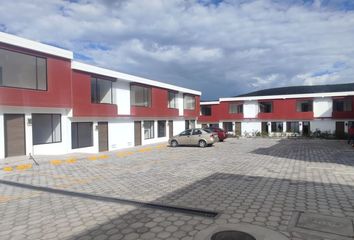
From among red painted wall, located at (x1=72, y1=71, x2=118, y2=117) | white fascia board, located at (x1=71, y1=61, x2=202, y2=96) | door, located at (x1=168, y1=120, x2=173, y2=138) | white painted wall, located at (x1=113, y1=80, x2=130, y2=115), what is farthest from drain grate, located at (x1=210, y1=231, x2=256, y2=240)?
door, located at (x1=168, y1=120, x2=173, y2=138)

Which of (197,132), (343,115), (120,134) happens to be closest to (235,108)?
(343,115)

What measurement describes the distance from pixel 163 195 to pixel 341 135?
33642mm

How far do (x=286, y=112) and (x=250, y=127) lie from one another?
18.0ft

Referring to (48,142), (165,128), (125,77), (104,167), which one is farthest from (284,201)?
(165,128)

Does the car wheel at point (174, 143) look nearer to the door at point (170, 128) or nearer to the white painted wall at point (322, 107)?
the door at point (170, 128)

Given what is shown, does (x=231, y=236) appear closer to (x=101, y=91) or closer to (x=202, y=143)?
(x=202, y=143)

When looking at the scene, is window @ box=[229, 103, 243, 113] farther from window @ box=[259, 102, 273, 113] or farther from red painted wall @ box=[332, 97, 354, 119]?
red painted wall @ box=[332, 97, 354, 119]

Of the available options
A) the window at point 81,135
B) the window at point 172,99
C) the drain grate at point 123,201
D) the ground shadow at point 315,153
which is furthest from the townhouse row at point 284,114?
the drain grate at point 123,201

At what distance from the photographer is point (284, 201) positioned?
6.97 m

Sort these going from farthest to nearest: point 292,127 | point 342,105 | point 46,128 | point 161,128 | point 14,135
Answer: point 292,127 → point 342,105 → point 161,128 → point 46,128 → point 14,135

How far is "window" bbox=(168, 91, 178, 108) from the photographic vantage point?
110 feet

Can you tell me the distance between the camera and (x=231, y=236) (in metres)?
4.90

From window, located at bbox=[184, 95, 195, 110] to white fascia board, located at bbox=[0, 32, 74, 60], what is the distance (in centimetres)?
2016

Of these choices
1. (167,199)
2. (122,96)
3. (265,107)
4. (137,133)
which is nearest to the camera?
(167,199)
